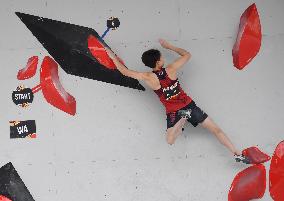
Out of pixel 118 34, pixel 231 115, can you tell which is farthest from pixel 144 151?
pixel 118 34

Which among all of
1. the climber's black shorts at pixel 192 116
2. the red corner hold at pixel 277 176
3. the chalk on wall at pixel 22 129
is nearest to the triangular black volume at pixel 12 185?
the chalk on wall at pixel 22 129

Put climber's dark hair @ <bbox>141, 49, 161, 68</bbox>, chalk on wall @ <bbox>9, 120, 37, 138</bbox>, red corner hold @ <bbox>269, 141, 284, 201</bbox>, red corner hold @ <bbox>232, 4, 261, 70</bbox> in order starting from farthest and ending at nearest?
red corner hold @ <bbox>232, 4, 261, 70</bbox>, chalk on wall @ <bbox>9, 120, 37, 138</bbox>, red corner hold @ <bbox>269, 141, 284, 201</bbox>, climber's dark hair @ <bbox>141, 49, 161, 68</bbox>

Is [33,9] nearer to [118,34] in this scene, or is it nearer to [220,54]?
[118,34]

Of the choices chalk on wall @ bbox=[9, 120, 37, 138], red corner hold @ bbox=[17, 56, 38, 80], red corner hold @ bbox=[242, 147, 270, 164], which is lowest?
red corner hold @ bbox=[242, 147, 270, 164]

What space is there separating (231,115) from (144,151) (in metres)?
0.85

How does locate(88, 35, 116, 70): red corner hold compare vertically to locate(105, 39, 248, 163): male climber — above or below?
above

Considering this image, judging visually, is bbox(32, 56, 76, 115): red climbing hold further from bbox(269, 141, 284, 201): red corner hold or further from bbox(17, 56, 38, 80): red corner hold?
bbox(269, 141, 284, 201): red corner hold

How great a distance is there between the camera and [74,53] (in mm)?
3539

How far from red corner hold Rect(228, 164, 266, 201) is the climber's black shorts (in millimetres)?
609

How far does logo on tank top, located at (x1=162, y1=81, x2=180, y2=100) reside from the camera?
125 inches

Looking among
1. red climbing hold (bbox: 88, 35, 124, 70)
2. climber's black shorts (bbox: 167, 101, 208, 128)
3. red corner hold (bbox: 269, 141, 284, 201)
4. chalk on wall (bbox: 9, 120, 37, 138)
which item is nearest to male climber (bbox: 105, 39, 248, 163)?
climber's black shorts (bbox: 167, 101, 208, 128)

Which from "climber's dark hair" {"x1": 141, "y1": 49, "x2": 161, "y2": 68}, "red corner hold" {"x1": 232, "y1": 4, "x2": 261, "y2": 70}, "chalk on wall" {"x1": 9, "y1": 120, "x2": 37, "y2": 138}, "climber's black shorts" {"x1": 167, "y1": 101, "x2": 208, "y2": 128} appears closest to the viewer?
"climber's dark hair" {"x1": 141, "y1": 49, "x2": 161, "y2": 68}

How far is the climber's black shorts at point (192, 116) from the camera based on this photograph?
3.26 meters

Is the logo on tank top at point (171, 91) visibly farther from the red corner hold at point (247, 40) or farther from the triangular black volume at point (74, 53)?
the red corner hold at point (247, 40)
